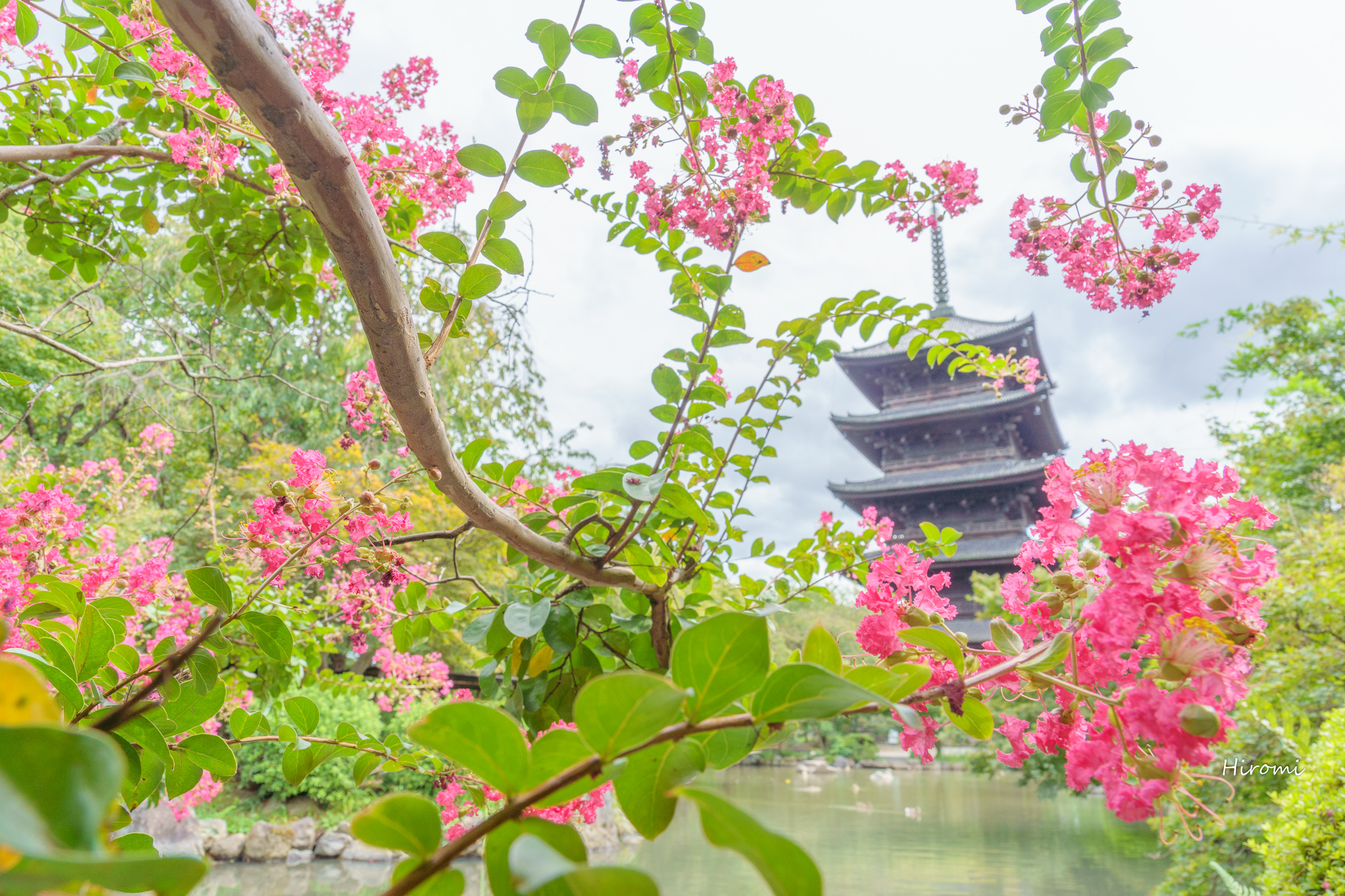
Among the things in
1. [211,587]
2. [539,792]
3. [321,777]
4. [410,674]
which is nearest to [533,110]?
[211,587]

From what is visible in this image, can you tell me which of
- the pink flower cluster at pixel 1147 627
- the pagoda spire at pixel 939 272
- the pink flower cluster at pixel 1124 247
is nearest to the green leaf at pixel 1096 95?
the pink flower cluster at pixel 1124 247

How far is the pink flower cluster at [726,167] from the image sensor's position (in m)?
1.08

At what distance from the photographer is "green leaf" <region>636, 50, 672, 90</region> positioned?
3.00 ft

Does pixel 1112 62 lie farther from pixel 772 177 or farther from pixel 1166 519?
pixel 1166 519

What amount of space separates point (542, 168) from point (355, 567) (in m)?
1.03

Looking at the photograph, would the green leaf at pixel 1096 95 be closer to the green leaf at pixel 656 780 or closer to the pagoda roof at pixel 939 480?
the green leaf at pixel 656 780

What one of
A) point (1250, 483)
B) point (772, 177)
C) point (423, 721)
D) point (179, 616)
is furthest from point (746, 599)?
point (1250, 483)

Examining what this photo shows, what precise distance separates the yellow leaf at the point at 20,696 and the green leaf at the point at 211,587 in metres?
0.46

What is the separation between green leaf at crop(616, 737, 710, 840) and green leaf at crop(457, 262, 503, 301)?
468 mm

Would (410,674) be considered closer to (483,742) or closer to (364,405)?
(364,405)

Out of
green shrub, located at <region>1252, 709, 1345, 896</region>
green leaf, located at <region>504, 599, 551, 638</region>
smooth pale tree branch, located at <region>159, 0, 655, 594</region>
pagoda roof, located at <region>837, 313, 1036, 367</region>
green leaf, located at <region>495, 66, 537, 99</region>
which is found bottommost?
green shrub, located at <region>1252, 709, 1345, 896</region>

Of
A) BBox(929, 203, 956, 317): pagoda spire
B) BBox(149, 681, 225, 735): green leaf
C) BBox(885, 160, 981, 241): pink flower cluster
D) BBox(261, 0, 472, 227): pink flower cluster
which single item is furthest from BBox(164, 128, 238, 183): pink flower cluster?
BBox(929, 203, 956, 317): pagoda spire

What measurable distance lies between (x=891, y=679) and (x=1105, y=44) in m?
0.86

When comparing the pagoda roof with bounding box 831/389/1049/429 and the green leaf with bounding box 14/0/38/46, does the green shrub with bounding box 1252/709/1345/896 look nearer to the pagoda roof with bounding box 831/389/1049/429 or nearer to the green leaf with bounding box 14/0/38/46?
the green leaf with bounding box 14/0/38/46
